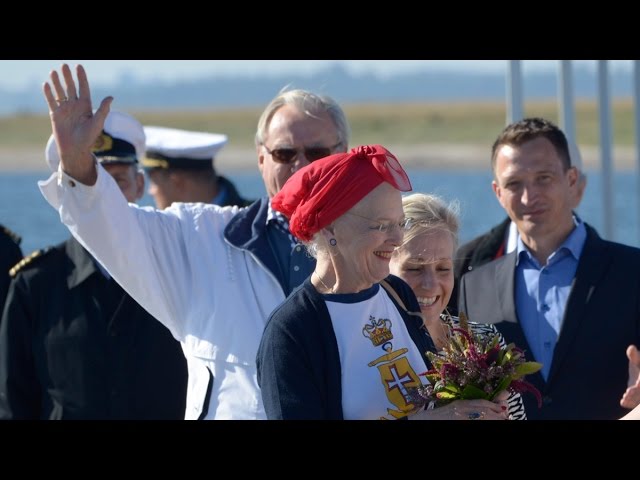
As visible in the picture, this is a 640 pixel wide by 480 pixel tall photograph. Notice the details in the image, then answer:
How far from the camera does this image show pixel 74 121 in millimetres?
3506

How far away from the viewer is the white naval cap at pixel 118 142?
4902 millimetres

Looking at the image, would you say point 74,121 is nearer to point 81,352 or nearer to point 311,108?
point 311,108

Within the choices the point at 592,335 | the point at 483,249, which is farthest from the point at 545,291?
the point at 483,249

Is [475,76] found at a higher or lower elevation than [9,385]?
higher

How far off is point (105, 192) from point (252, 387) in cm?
71

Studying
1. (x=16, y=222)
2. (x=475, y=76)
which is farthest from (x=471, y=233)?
(x=475, y=76)

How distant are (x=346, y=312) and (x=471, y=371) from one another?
0.33 meters

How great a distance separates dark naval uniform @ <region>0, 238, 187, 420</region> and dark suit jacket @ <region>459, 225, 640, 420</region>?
3.95 feet

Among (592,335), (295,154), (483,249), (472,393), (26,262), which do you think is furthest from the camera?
(483,249)

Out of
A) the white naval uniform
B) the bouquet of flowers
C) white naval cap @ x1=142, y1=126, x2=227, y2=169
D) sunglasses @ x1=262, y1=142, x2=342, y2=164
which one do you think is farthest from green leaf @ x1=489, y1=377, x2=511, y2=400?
white naval cap @ x1=142, y1=126, x2=227, y2=169

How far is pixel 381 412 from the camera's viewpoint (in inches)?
115

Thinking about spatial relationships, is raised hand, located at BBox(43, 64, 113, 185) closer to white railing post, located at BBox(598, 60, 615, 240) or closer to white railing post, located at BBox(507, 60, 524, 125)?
white railing post, located at BBox(507, 60, 524, 125)

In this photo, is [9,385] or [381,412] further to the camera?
[9,385]

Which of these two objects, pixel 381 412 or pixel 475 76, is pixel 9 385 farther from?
pixel 475 76
